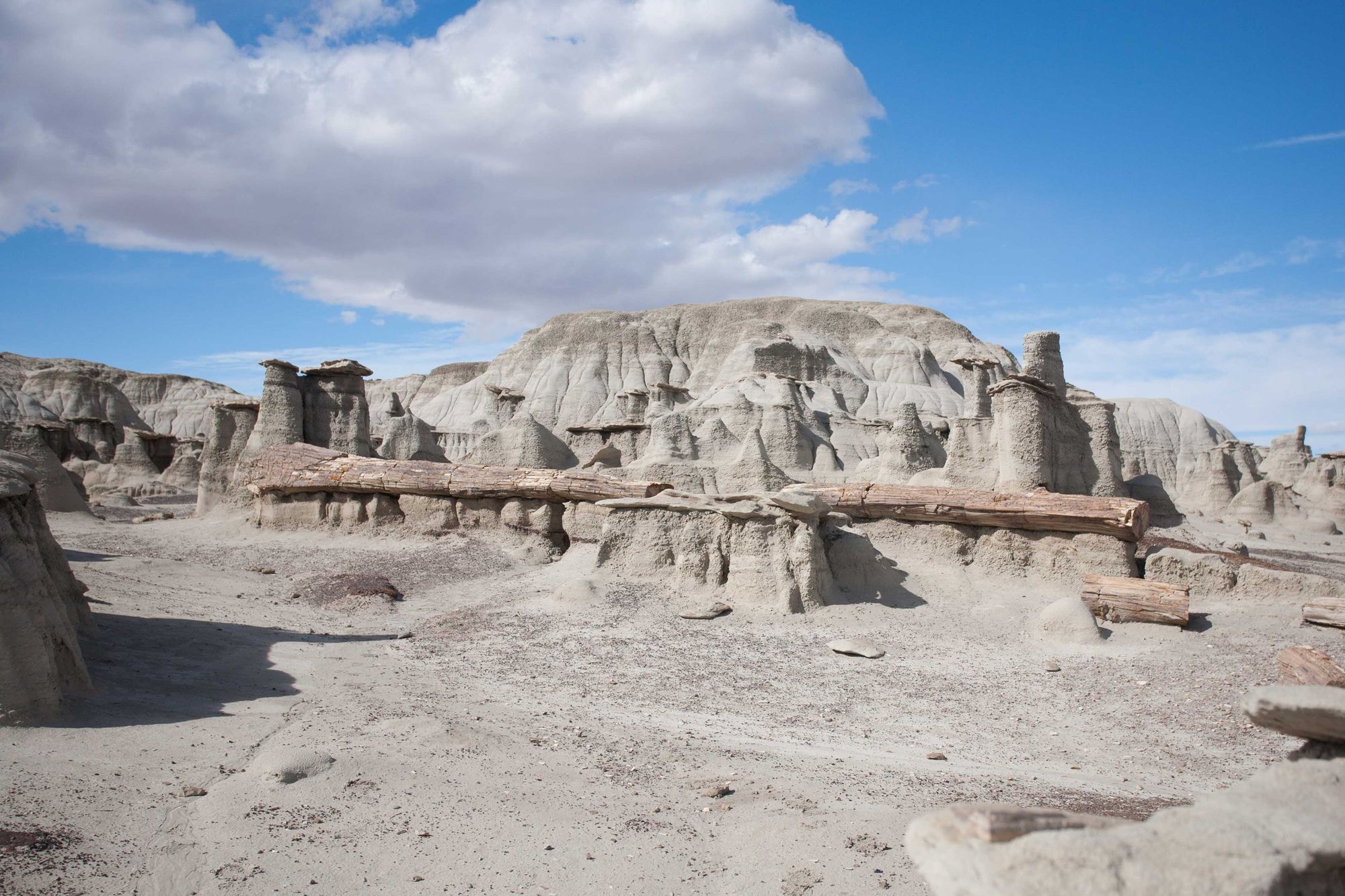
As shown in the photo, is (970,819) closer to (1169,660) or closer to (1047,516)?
(1169,660)

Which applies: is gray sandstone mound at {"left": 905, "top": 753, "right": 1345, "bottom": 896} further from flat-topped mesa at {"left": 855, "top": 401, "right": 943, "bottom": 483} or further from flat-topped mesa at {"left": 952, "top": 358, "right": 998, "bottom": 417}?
flat-topped mesa at {"left": 952, "top": 358, "right": 998, "bottom": 417}

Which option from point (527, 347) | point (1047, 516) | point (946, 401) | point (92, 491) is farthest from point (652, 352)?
point (1047, 516)

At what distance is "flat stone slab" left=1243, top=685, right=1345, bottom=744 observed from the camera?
2.54 metres

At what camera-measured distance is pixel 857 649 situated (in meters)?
8.29

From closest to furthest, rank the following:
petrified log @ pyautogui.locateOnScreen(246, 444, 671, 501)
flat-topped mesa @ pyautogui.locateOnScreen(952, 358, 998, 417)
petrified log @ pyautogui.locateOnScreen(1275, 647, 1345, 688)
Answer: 1. petrified log @ pyautogui.locateOnScreen(1275, 647, 1345, 688)
2. petrified log @ pyautogui.locateOnScreen(246, 444, 671, 501)
3. flat-topped mesa @ pyautogui.locateOnScreen(952, 358, 998, 417)

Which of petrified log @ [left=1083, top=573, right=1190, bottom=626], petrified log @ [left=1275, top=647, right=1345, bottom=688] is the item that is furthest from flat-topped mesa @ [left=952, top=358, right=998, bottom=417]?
petrified log @ [left=1275, top=647, right=1345, bottom=688]

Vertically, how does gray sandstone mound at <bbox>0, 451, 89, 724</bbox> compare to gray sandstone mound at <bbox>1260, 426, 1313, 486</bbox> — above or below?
below

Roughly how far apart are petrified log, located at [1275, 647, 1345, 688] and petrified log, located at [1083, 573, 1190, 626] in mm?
1798

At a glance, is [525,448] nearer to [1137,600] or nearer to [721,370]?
[1137,600]

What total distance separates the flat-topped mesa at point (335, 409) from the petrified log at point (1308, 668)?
1707cm

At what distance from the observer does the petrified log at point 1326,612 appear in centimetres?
800

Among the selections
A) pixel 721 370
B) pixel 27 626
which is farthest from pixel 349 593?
pixel 721 370

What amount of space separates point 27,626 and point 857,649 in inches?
265

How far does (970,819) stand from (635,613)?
734 centimetres
